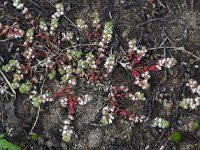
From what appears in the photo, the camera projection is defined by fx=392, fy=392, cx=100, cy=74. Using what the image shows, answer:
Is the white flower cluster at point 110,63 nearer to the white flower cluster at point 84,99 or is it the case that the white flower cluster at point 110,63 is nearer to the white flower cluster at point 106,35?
the white flower cluster at point 106,35

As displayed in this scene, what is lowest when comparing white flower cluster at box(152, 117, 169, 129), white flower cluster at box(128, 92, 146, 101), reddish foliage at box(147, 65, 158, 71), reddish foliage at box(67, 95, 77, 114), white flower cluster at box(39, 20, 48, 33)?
white flower cluster at box(152, 117, 169, 129)

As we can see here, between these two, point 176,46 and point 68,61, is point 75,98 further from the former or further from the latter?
point 176,46

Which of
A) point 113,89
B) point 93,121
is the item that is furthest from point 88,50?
point 93,121

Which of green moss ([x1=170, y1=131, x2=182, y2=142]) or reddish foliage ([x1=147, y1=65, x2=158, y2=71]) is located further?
reddish foliage ([x1=147, y1=65, x2=158, y2=71])

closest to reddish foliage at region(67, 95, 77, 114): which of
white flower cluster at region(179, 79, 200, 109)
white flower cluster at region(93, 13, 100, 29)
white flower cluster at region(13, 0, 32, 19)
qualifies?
white flower cluster at region(93, 13, 100, 29)

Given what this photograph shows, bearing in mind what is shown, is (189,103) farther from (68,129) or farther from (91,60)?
(68,129)

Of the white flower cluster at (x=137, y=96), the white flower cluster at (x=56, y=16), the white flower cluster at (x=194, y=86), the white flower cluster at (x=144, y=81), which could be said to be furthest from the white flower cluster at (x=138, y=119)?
the white flower cluster at (x=56, y=16)

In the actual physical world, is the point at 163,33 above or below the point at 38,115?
above

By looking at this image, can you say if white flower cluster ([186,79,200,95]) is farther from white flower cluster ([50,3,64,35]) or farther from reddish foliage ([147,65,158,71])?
white flower cluster ([50,3,64,35])
